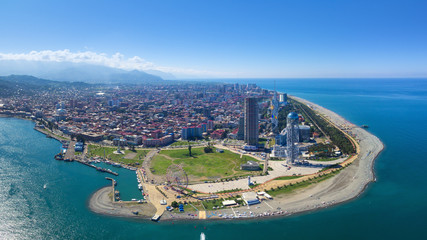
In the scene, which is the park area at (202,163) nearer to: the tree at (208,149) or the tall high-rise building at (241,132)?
the tree at (208,149)

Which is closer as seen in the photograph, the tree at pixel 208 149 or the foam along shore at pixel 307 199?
the foam along shore at pixel 307 199

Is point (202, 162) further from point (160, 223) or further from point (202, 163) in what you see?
point (160, 223)

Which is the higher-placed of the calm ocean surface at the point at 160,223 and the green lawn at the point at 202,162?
the green lawn at the point at 202,162

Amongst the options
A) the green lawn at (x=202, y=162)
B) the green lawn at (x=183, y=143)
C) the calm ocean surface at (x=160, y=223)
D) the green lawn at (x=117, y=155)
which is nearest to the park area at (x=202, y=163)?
the green lawn at (x=202, y=162)

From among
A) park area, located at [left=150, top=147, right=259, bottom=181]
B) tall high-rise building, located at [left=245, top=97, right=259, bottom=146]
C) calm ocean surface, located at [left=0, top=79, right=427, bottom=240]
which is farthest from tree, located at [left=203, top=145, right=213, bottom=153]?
calm ocean surface, located at [left=0, top=79, right=427, bottom=240]

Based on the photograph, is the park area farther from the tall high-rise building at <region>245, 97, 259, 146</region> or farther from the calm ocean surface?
the tall high-rise building at <region>245, 97, 259, 146</region>

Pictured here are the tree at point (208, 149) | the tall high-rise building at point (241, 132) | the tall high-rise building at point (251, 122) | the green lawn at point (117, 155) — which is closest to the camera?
the green lawn at point (117, 155)
